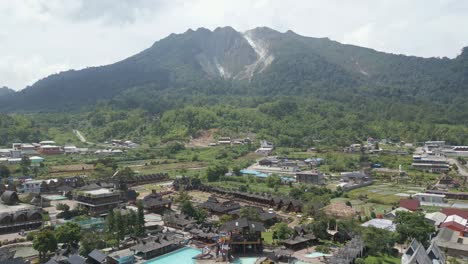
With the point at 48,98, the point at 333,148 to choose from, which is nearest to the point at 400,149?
the point at 333,148

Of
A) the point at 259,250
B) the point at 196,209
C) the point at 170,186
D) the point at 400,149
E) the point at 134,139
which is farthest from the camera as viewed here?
the point at 134,139

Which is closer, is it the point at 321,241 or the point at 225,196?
the point at 321,241

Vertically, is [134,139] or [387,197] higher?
[134,139]

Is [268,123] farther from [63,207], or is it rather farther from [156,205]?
[63,207]

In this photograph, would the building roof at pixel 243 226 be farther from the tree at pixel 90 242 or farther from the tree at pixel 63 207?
the tree at pixel 63 207

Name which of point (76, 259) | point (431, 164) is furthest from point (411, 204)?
point (76, 259)

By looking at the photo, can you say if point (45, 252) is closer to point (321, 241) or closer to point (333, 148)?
point (321, 241)
